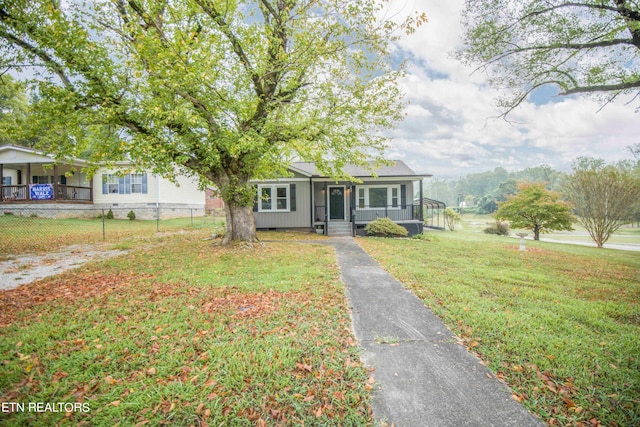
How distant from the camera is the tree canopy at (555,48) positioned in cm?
770

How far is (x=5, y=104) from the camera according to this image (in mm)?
23969

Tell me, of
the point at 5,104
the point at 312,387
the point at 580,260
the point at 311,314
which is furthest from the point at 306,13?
the point at 5,104

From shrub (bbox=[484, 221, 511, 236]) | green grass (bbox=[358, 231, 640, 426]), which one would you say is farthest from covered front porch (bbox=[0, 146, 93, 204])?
shrub (bbox=[484, 221, 511, 236])

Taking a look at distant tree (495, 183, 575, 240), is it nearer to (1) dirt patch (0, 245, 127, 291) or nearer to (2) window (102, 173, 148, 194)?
(1) dirt patch (0, 245, 127, 291)

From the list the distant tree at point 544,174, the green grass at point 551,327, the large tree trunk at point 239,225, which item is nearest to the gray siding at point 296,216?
the large tree trunk at point 239,225

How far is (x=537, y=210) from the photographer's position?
1800 cm

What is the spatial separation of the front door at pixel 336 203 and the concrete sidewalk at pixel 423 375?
1263cm

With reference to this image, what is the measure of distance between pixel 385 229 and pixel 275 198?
682 cm

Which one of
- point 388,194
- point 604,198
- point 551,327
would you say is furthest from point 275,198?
point 604,198

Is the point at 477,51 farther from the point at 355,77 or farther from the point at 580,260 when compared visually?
the point at 580,260

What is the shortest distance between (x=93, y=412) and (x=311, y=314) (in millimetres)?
2603

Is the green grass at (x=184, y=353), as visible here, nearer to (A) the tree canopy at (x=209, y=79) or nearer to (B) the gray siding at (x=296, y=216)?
(A) the tree canopy at (x=209, y=79)

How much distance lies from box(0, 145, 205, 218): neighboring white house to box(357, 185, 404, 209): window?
42.0 ft

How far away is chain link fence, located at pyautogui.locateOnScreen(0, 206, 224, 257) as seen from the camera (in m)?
10.9
